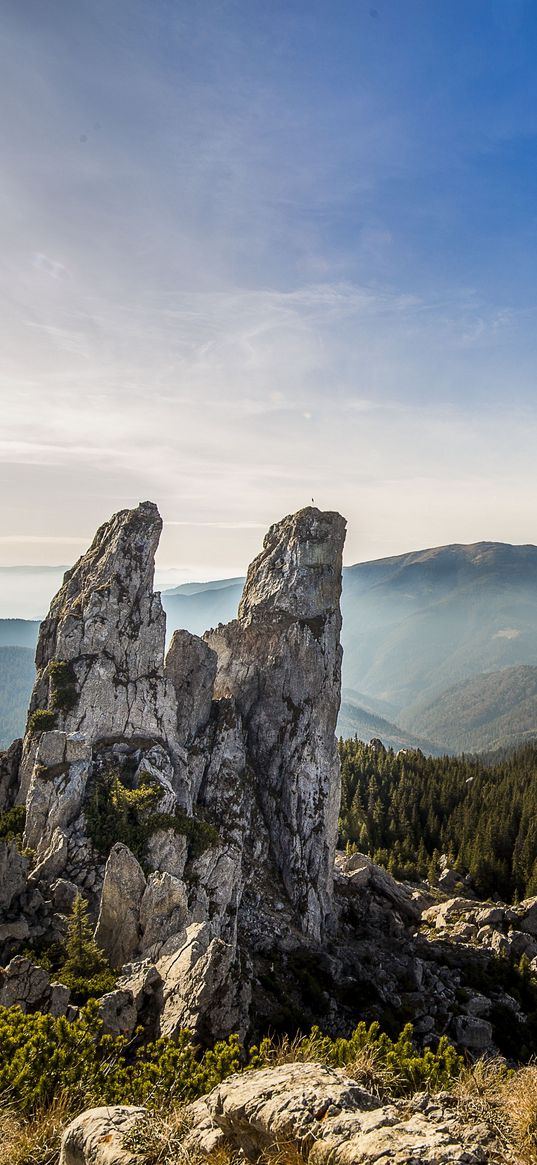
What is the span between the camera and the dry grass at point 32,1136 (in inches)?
462

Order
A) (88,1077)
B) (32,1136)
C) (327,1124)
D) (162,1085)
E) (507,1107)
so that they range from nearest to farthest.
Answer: (327,1124) < (507,1107) < (32,1136) < (162,1085) < (88,1077)

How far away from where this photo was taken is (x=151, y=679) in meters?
56.5

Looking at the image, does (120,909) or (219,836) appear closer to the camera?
(120,909)

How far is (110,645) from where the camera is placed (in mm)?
55438

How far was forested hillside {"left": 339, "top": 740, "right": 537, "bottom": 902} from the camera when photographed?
99812mm

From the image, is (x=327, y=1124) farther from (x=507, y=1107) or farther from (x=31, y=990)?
(x=31, y=990)

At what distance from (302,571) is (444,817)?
247ft

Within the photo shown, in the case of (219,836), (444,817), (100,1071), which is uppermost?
(100,1071)

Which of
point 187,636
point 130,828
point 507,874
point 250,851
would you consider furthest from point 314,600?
point 507,874

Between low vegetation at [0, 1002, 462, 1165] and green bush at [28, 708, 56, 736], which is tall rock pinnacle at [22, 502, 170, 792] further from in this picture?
low vegetation at [0, 1002, 462, 1165]

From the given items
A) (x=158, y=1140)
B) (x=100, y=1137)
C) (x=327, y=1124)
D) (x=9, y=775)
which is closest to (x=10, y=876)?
(x=9, y=775)

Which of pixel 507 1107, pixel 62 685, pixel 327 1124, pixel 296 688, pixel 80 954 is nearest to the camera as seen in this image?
pixel 327 1124

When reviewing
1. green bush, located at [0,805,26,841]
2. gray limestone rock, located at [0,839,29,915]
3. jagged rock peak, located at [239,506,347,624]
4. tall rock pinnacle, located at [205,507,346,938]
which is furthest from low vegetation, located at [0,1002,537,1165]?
jagged rock peak, located at [239,506,347,624]

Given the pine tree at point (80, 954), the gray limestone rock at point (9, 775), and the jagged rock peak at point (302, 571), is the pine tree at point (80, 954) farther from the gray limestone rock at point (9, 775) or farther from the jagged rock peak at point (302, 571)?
the jagged rock peak at point (302, 571)
